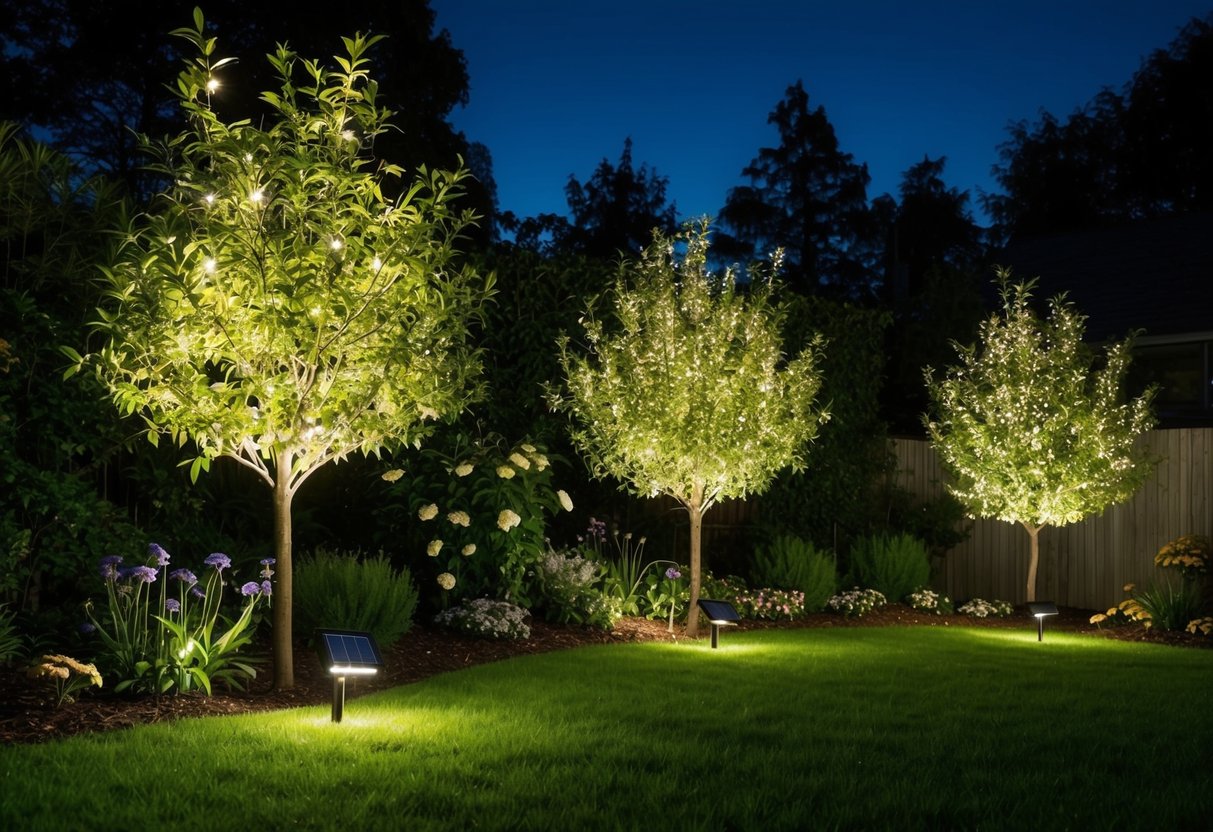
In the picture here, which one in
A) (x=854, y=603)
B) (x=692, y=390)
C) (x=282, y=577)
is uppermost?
(x=692, y=390)

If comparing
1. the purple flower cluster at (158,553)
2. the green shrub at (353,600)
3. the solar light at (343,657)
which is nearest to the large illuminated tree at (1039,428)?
the green shrub at (353,600)

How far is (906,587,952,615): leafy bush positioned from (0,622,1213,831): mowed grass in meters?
5.50

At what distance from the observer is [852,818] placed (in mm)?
4980

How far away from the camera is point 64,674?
21.7 feet

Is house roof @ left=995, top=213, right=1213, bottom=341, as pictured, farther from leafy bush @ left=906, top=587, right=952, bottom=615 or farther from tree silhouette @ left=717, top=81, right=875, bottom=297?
tree silhouette @ left=717, top=81, right=875, bottom=297

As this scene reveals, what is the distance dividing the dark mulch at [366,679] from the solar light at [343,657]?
95 cm

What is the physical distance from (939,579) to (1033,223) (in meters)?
21.6

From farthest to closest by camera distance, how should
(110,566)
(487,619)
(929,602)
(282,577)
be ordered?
1. (929,602)
2. (487,619)
3. (282,577)
4. (110,566)

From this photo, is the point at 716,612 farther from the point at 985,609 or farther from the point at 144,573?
the point at 985,609

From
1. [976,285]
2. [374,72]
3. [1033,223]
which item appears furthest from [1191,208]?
[374,72]

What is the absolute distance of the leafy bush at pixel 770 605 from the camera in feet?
43.3

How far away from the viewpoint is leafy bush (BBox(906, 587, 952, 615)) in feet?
48.1

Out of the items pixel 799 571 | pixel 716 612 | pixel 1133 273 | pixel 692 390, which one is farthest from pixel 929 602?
pixel 1133 273

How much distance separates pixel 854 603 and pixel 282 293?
9094mm
